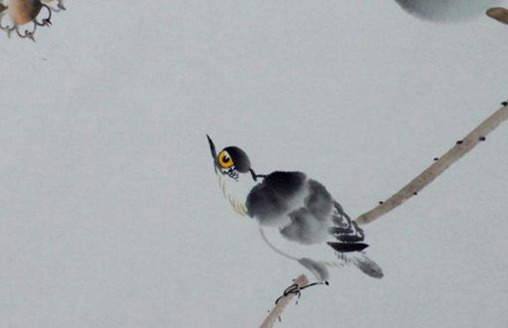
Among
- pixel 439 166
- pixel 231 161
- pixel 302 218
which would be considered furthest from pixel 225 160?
pixel 439 166

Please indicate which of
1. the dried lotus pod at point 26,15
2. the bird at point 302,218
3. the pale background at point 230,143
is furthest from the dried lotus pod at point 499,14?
the dried lotus pod at point 26,15

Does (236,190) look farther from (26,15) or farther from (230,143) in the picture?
(26,15)

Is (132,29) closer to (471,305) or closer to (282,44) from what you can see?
(282,44)

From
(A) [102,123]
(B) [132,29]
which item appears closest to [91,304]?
(A) [102,123]

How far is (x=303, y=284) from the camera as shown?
0.65m

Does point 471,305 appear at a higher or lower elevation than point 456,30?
lower

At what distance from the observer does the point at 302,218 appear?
628 millimetres

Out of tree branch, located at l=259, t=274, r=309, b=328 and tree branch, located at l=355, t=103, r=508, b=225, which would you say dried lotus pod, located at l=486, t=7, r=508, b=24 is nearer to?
tree branch, located at l=355, t=103, r=508, b=225

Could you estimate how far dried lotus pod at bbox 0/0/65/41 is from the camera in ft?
2.46

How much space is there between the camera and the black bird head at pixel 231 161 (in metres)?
0.66

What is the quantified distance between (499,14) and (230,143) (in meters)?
0.29

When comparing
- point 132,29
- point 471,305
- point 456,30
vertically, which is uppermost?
point 132,29

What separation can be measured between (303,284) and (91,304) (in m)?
0.28

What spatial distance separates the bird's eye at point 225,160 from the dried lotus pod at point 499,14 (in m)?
0.30
